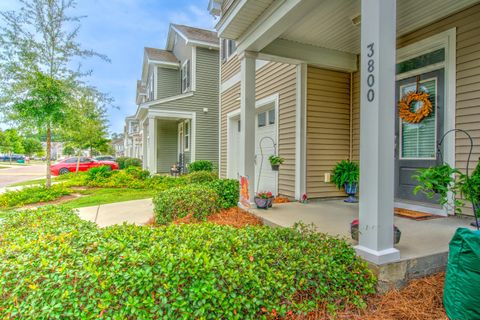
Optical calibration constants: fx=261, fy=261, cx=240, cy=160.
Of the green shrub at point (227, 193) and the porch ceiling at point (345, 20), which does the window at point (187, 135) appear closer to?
the green shrub at point (227, 193)

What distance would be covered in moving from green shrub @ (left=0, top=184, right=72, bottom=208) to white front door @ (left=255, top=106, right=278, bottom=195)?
5.27 metres

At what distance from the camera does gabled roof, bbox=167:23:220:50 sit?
10.9 meters

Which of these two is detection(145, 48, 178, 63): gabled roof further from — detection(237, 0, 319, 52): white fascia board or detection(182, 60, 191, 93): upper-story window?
detection(237, 0, 319, 52): white fascia board

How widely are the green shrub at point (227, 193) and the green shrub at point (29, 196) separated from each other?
4702 mm

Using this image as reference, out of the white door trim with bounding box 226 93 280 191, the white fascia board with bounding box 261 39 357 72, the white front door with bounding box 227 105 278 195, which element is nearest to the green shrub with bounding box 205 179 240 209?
the white front door with bounding box 227 105 278 195

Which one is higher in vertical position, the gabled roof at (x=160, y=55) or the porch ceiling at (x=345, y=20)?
the gabled roof at (x=160, y=55)

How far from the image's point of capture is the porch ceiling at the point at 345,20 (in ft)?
11.4

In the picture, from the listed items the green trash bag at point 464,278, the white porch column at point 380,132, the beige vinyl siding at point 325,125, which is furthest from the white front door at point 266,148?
the green trash bag at point 464,278

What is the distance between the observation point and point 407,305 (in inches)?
76.2

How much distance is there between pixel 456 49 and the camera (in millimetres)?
3582

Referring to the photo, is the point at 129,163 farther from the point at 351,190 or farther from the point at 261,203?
the point at 351,190

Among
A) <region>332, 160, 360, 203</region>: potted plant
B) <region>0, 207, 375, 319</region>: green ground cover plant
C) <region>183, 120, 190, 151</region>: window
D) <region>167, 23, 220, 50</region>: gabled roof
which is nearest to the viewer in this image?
<region>0, 207, 375, 319</region>: green ground cover plant

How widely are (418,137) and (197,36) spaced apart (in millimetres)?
9998

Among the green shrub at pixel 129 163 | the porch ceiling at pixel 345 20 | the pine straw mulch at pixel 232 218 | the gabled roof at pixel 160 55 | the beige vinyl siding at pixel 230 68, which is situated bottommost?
the pine straw mulch at pixel 232 218
